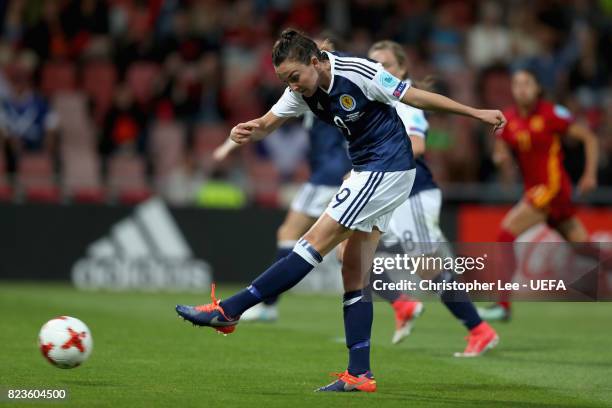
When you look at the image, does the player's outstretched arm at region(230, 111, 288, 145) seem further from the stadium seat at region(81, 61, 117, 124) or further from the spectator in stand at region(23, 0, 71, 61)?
the spectator in stand at region(23, 0, 71, 61)

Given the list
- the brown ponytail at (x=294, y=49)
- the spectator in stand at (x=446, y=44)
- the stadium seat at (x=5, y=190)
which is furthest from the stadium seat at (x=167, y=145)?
the brown ponytail at (x=294, y=49)

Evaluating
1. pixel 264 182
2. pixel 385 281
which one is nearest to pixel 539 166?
pixel 385 281

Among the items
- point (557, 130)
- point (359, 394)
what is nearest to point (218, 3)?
point (557, 130)

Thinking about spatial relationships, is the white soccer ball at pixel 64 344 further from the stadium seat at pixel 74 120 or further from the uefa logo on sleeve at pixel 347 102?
the stadium seat at pixel 74 120

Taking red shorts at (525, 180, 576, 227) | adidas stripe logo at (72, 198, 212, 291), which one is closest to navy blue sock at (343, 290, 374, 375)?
red shorts at (525, 180, 576, 227)

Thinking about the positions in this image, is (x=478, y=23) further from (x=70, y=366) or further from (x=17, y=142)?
(x=70, y=366)

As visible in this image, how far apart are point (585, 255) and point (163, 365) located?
5702 millimetres

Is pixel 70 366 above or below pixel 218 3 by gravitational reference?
below

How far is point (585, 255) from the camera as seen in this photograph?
12211mm

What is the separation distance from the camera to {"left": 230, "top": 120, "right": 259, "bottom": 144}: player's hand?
725cm

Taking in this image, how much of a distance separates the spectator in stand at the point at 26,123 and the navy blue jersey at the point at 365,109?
10.0 meters

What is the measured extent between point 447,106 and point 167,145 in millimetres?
11065

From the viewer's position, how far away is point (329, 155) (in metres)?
11.2

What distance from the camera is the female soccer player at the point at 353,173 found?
22.4ft
